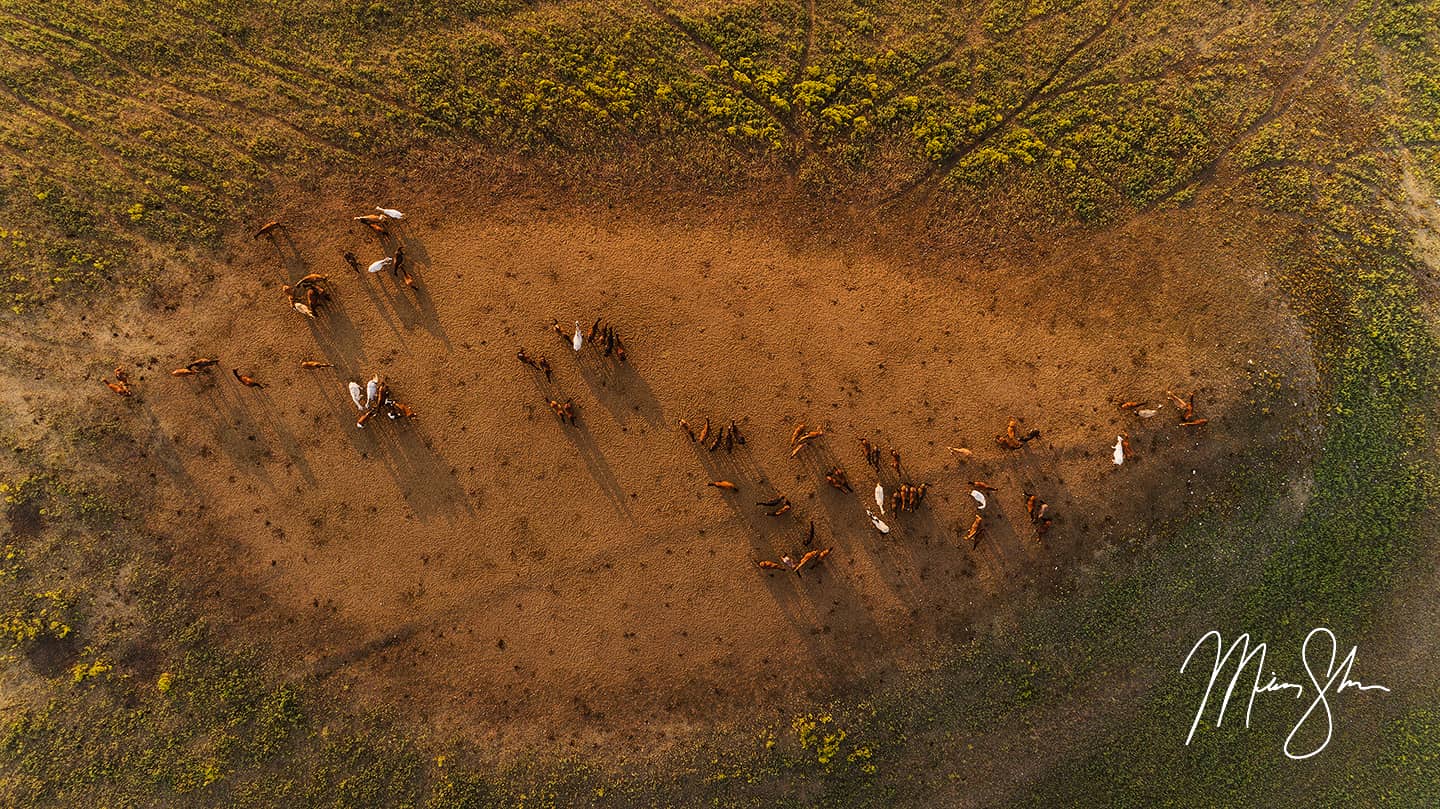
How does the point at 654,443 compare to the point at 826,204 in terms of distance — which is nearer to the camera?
the point at 654,443

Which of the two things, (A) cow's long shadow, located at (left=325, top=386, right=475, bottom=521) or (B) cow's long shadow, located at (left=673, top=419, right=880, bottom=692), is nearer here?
(B) cow's long shadow, located at (left=673, top=419, right=880, bottom=692)

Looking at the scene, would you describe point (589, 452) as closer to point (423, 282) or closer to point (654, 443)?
point (654, 443)

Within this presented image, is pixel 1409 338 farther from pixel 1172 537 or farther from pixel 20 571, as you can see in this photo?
pixel 20 571
